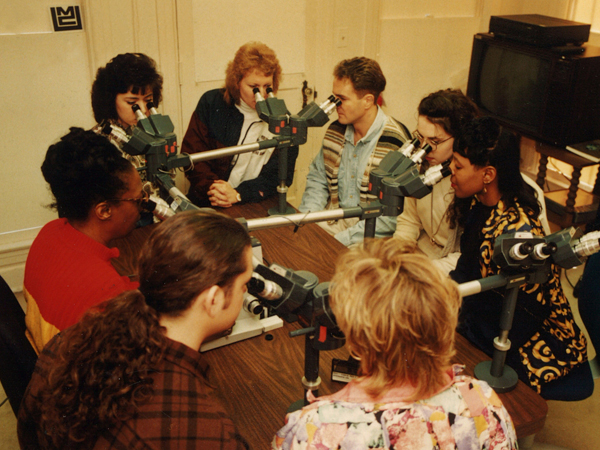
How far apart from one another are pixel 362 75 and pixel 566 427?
171cm

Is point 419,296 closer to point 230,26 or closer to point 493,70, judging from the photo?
point 230,26

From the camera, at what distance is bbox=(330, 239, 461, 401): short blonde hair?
0.97 m

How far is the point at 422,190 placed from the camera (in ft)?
5.05

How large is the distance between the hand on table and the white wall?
3.28 feet

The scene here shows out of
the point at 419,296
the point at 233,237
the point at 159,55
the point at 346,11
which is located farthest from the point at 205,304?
the point at 346,11

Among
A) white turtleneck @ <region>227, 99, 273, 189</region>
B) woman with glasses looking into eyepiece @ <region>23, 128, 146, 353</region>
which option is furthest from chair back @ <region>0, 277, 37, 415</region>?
white turtleneck @ <region>227, 99, 273, 189</region>

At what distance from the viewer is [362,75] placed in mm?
2510

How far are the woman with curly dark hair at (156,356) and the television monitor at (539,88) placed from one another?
2.76 metres

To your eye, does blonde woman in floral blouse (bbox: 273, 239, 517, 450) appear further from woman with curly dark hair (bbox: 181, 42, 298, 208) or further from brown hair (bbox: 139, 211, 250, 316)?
woman with curly dark hair (bbox: 181, 42, 298, 208)

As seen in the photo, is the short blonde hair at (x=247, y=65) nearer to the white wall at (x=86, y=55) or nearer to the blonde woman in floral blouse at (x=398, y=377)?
the white wall at (x=86, y=55)

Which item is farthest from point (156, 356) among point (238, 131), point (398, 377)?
point (238, 131)

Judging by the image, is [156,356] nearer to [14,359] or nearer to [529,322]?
[14,359]

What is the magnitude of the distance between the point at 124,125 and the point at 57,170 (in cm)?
87

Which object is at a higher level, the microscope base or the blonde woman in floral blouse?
the blonde woman in floral blouse
